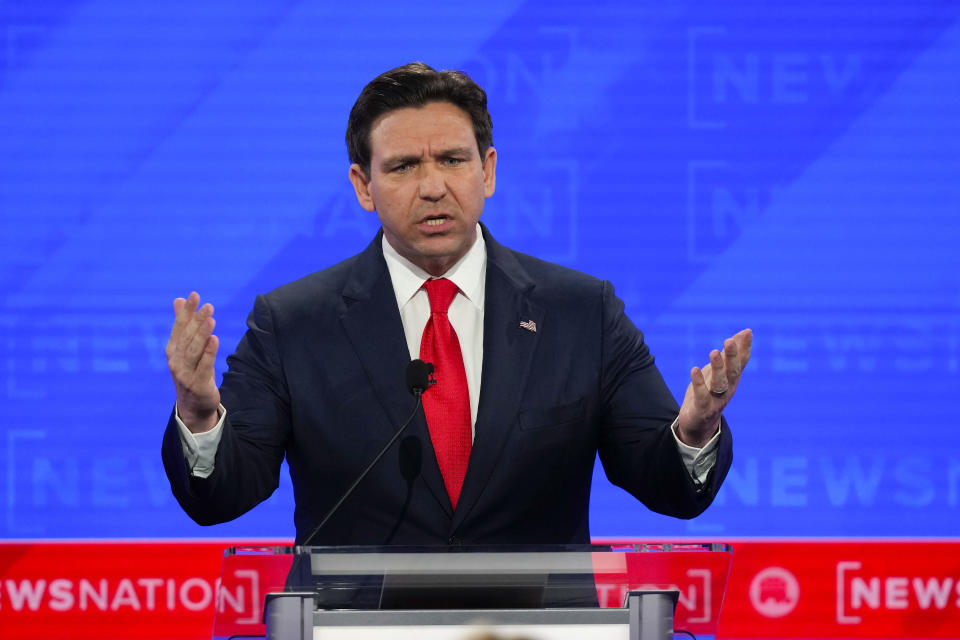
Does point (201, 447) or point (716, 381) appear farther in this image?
point (201, 447)

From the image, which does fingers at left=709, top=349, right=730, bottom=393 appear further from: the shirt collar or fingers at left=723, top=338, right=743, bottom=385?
the shirt collar

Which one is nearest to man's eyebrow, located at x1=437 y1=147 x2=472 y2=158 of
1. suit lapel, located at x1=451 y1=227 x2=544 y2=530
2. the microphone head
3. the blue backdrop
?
suit lapel, located at x1=451 y1=227 x2=544 y2=530

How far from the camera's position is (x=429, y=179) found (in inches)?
86.4

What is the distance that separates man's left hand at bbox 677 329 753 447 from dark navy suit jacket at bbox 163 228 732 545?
5.0 inches

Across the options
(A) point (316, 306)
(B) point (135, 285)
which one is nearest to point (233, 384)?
(A) point (316, 306)

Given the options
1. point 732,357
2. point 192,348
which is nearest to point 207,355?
point 192,348

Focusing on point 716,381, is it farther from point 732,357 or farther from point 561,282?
point 561,282

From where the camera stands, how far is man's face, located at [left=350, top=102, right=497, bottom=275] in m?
2.21

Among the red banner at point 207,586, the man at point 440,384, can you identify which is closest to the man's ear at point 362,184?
the man at point 440,384

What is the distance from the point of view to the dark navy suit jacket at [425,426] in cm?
204

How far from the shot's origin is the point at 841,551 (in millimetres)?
3707

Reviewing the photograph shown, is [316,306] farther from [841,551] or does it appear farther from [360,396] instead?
[841,551]

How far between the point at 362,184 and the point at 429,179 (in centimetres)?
24

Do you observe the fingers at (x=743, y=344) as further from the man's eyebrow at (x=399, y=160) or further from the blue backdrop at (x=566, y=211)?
the blue backdrop at (x=566, y=211)
